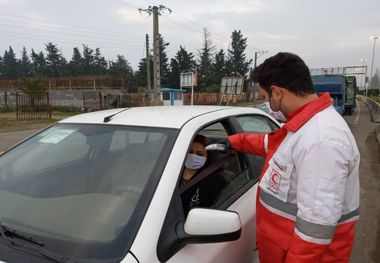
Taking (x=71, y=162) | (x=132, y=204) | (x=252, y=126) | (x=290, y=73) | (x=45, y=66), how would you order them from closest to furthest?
(x=132, y=204), (x=290, y=73), (x=71, y=162), (x=252, y=126), (x=45, y=66)

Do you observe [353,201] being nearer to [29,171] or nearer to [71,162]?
[71,162]

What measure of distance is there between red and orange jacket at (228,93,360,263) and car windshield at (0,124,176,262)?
1.98ft

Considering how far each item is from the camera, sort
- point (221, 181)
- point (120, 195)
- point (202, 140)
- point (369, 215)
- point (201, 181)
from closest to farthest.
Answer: point (120, 195), point (201, 181), point (221, 181), point (202, 140), point (369, 215)

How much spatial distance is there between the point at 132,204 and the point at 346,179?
3.25 ft

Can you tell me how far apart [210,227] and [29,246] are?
0.78 meters

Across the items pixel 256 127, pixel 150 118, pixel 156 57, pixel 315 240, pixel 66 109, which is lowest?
pixel 66 109

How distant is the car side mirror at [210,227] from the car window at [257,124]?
160 cm

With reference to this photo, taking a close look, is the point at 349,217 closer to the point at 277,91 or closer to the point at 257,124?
the point at 277,91

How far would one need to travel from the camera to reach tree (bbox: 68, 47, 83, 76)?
87.7 metres

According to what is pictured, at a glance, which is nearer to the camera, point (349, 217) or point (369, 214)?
point (349, 217)

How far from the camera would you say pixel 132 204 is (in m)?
1.72

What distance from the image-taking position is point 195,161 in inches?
98.5

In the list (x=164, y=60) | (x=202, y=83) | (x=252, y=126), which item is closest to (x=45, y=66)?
(x=164, y=60)

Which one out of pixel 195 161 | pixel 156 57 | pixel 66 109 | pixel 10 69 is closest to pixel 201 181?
pixel 195 161
